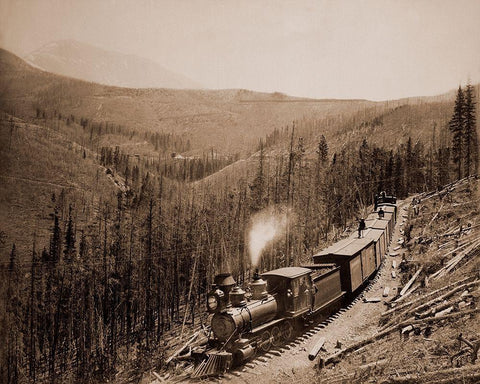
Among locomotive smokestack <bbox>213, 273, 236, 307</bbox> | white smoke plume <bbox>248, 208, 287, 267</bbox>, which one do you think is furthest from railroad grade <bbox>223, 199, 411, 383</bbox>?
white smoke plume <bbox>248, 208, 287, 267</bbox>

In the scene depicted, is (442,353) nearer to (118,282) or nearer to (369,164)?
(118,282)


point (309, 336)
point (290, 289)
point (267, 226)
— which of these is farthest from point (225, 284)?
point (267, 226)

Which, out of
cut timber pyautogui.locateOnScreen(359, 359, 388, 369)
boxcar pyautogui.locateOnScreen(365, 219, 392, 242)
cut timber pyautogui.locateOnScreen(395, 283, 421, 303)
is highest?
boxcar pyautogui.locateOnScreen(365, 219, 392, 242)

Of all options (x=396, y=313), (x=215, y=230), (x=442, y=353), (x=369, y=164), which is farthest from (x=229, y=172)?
(x=442, y=353)

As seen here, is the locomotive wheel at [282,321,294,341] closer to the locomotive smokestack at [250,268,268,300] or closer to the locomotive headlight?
the locomotive smokestack at [250,268,268,300]

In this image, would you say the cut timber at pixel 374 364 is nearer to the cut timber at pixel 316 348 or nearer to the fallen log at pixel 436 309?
the cut timber at pixel 316 348
